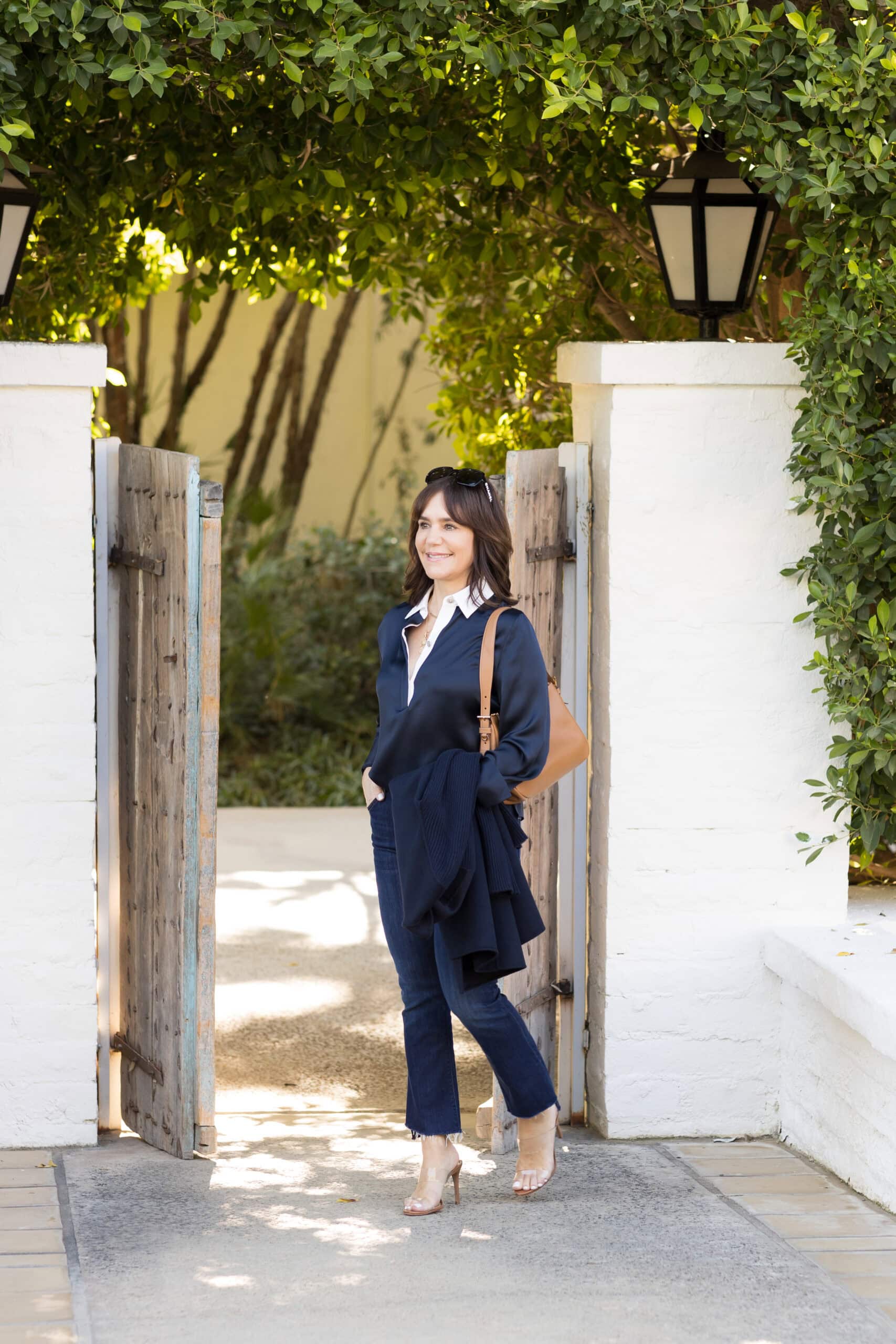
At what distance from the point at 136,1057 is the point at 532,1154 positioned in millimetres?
1207

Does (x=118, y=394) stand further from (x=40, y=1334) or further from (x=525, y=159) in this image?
(x=40, y=1334)

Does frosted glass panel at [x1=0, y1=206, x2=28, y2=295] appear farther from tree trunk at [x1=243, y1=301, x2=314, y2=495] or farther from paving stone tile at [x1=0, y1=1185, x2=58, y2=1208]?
tree trunk at [x1=243, y1=301, x2=314, y2=495]

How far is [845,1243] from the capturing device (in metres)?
3.72

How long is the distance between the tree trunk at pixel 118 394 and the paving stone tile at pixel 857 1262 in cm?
885

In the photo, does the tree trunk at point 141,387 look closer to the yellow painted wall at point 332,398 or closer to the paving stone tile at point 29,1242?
the yellow painted wall at point 332,398

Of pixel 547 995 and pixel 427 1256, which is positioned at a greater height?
pixel 547 995

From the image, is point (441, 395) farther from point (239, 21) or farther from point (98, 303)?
point (239, 21)

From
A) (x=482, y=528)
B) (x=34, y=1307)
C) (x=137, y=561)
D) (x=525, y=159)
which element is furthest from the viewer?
(x=525, y=159)

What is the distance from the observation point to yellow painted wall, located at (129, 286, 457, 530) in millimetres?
12438

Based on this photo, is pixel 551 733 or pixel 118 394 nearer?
pixel 551 733

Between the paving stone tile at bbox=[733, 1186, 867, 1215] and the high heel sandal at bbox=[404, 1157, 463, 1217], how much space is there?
0.70 metres

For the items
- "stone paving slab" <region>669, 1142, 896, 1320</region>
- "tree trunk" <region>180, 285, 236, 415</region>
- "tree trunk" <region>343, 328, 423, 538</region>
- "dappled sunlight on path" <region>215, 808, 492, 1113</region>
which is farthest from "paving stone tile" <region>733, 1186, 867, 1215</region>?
"tree trunk" <region>180, 285, 236, 415</region>

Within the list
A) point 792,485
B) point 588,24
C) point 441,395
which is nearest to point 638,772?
point 792,485

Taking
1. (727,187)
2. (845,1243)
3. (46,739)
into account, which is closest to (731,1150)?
(845,1243)
